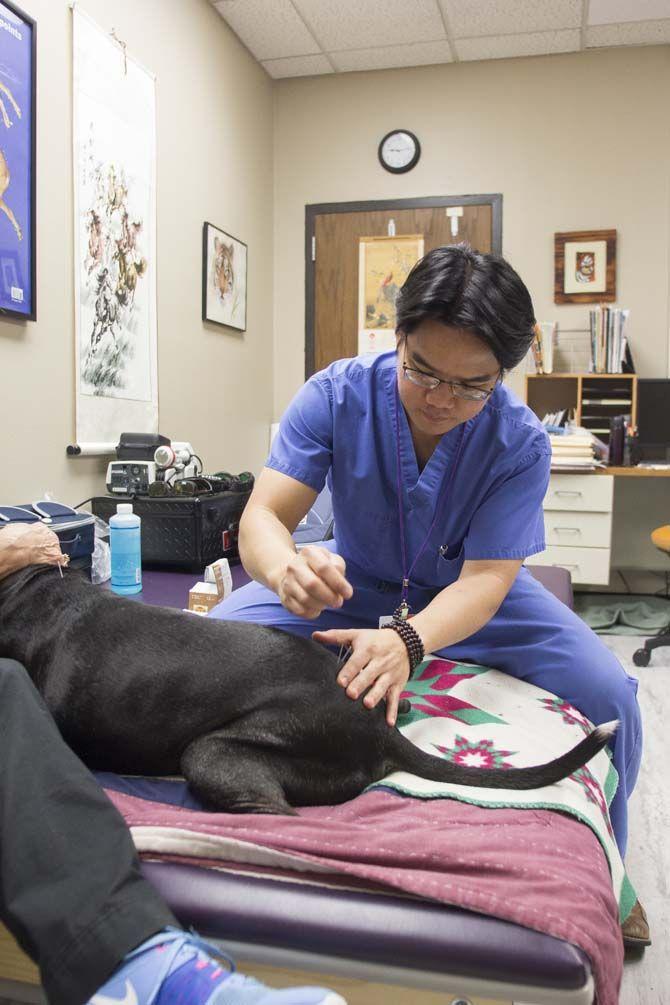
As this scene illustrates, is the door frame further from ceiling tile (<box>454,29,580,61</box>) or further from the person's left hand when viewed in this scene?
the person's left hand

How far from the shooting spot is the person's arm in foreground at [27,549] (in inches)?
46.1

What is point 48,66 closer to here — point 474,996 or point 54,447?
point 54,447

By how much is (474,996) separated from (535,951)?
88 mm

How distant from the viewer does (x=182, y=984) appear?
72 cm

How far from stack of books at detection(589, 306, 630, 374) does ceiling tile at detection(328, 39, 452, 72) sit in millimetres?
1474

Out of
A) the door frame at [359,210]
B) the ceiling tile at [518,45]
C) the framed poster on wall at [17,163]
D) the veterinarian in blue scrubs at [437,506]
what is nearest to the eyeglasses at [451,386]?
the veterinarian in blue scrubs at [437,506]

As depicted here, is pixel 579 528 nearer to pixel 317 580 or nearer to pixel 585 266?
pixel 585 266

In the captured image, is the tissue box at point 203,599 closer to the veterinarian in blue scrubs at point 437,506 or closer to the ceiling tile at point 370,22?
the veterinarian in blue scrubs at point 437,506

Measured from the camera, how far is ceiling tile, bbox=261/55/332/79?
3863 mm

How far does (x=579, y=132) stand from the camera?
12.6 feet

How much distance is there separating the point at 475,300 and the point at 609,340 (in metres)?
2.87

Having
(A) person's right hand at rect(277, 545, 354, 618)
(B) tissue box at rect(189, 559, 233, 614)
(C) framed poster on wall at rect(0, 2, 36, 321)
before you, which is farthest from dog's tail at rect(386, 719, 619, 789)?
(C) framed poster on wall at rect(0, 2, 36, 321)

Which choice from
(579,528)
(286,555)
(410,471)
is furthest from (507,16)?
(286,555)

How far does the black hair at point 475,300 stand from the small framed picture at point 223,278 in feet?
7.64
